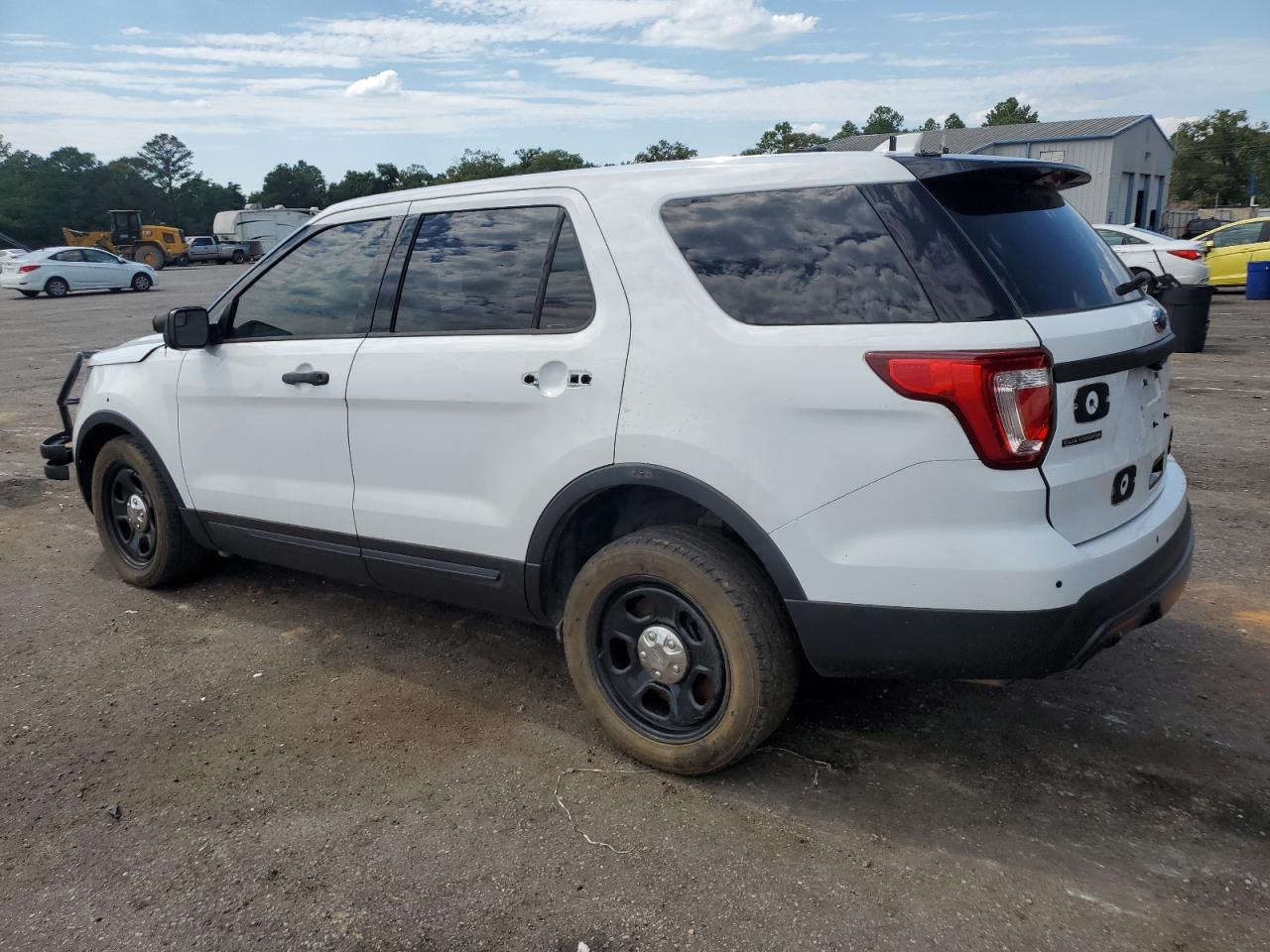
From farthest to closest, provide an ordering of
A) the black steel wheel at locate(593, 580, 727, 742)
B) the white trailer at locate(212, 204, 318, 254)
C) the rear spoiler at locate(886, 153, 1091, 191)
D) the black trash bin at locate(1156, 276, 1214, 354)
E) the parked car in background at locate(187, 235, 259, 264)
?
the white trailer at locate(212, 204, 318, 254) → the parked car in background at locate(187, 235, 259, 264) → the black trash bin at locate(1156, 276, 1214, 354) → the black steel wheel at locate(593, 580, 727, 742) → the rear spoiler at locate(886, 153, 1091, 191)

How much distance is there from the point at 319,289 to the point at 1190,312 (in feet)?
37.3

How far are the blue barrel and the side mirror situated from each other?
1960cm

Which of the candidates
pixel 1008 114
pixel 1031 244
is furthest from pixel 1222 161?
pixel 1031 244

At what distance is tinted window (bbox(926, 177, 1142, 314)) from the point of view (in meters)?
2.73

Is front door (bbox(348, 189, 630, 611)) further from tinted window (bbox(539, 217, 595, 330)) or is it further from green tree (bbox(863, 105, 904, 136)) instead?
green tree (bbox(863, 105, 904, 136))

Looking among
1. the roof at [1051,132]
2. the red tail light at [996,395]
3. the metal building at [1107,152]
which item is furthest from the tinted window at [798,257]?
the roof at [1051,132]

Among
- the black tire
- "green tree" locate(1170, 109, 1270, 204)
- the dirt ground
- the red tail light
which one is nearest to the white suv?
the red tail light

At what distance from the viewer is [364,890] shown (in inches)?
107

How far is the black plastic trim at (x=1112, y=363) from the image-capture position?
2.62 metres

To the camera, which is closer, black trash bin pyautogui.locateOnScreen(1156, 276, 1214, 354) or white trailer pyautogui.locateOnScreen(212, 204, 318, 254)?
black trash bin pyautogui.locateOnScreen(1156, 276, 1214, 354)

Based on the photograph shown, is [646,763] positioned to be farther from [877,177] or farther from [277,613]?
[277,613]

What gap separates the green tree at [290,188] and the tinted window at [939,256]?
4279 inches

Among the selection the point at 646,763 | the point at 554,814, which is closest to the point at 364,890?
the point at 554,814

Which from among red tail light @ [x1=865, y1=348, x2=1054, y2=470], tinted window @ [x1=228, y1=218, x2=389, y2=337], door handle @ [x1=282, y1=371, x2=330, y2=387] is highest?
tinted window @ [x1=228, y1=218, x2=389, y2=337]
